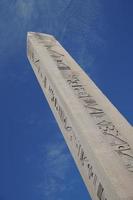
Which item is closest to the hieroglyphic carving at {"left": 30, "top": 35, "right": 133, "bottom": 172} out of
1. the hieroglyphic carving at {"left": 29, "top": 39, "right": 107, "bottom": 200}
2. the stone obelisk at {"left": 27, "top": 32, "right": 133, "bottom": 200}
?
the stone obelisk at {"left": 27, "top": 32, "right": 133, "bottom": 200}

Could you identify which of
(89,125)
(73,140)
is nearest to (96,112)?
(89,125)

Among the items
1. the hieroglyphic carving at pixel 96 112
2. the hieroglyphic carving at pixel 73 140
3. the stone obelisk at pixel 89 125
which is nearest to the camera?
the stone obelisk at pixel 89 125

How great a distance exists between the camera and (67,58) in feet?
30.7

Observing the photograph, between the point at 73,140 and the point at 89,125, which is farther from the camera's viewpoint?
the point at 73,140

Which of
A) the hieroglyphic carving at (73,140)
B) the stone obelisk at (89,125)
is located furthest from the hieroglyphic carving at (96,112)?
the hieroglyphic carving at (73,140)

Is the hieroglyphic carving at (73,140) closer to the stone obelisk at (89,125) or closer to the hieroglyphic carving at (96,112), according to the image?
the stone obelisk at (89,125)

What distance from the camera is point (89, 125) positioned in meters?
6.68

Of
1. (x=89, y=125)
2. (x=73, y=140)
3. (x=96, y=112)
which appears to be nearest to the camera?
(x=89, y=125)

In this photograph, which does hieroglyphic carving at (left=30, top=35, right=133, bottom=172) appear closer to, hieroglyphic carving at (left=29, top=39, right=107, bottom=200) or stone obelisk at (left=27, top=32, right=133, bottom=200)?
stone obelisk at (left=27, top=32, right=133, bottom=200)

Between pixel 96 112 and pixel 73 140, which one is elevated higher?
pixel 96 112

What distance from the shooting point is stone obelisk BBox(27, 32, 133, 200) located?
5.63 metres

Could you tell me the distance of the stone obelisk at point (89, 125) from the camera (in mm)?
5629

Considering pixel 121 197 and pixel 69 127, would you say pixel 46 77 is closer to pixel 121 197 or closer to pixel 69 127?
pixel 69 127

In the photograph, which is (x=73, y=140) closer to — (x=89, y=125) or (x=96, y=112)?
(x=89, y=125)
